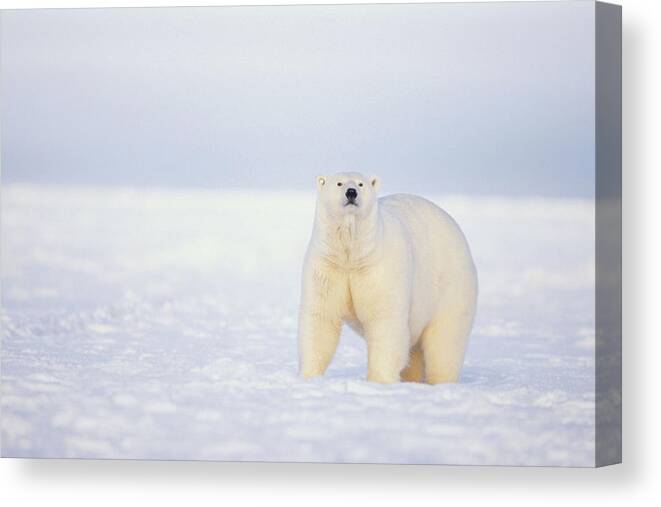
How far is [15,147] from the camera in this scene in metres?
9.13

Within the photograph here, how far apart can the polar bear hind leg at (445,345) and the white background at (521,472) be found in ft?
1.50

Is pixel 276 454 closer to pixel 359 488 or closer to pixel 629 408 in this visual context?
pixel 359 488

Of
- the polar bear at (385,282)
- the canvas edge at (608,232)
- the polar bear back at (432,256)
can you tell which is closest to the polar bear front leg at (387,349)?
the polar bear at (385,282)

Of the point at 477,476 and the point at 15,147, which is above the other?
the point at 15,147

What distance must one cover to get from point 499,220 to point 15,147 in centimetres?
237

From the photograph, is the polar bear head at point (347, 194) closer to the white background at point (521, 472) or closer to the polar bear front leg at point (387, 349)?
the polar bear front leg at point (387, 349)

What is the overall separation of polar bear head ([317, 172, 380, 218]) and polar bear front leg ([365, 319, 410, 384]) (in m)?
0.54

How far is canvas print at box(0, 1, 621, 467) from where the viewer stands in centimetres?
870

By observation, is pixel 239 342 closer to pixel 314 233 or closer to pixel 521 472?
pixel 314 233

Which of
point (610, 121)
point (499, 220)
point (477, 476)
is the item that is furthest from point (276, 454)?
point (610, 121)

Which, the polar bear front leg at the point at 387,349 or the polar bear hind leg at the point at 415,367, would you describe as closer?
the polar bear front leg at the point at 387,349

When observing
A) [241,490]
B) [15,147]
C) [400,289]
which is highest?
[15,147]

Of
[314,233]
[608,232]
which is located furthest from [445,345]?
[608,232]

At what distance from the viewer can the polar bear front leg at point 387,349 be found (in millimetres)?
8844
